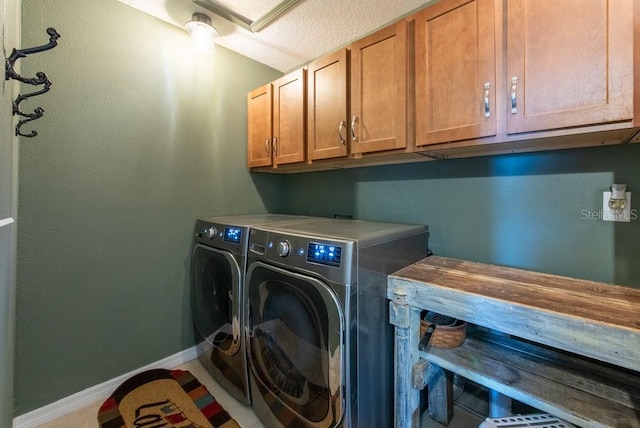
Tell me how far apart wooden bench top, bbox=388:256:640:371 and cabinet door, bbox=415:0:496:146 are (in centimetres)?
62

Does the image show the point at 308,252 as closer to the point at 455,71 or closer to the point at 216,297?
the point at 216,297

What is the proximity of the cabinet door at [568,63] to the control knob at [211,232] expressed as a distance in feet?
5.27

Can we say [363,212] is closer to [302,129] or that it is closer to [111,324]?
[302,129]

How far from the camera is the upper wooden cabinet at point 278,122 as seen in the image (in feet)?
6.02

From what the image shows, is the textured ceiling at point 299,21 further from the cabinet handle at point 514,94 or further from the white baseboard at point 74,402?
the white baseboard at point 74,402

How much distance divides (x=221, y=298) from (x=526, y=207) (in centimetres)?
171

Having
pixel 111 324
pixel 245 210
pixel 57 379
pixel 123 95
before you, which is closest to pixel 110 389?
pixel 57 379

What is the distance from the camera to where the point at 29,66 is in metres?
1.38

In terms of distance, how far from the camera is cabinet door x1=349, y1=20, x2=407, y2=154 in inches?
52.7

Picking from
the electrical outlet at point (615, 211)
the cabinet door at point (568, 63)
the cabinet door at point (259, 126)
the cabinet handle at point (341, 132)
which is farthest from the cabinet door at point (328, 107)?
the electrical outlet at point (615, 211)

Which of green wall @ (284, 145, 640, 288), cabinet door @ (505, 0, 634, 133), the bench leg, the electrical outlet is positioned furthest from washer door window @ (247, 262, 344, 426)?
the electrical outlet

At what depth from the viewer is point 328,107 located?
1.66 m

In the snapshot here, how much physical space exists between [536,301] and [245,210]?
6.57 ft

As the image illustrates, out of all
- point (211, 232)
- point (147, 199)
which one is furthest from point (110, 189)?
point (211, 232)
